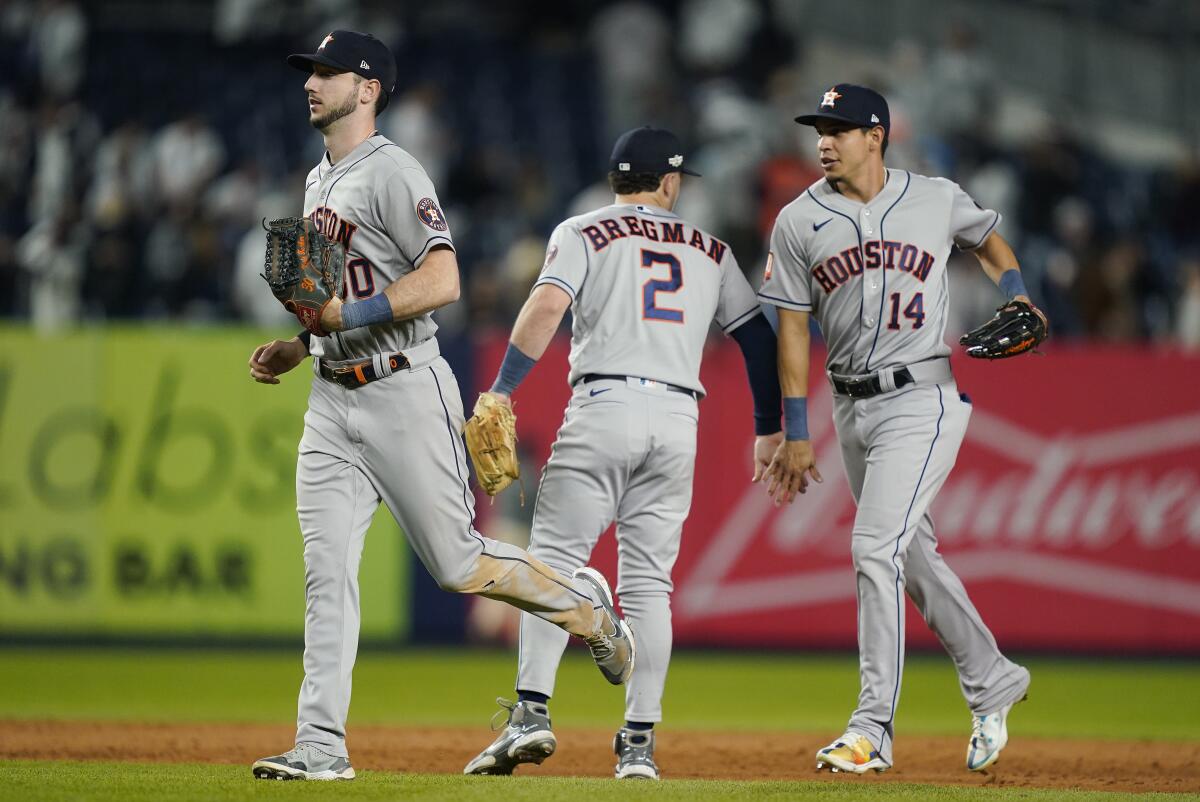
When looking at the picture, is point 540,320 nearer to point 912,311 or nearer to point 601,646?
point 601,646

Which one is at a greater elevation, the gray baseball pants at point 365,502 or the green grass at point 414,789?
the gray baseball pants at point 365,502

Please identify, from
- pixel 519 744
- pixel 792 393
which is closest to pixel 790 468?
pixel 792 393

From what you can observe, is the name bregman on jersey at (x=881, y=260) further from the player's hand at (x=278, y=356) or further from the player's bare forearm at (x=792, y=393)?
the player's hand at (x=278, y=356)

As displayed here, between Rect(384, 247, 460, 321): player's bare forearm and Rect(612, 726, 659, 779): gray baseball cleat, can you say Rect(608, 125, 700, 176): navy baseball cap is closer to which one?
Rect(384, 247, 460, 321): player's bare forearm

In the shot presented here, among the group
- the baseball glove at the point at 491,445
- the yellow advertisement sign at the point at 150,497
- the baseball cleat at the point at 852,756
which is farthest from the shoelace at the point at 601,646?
the yellow advertisement sign at the point at 150,497

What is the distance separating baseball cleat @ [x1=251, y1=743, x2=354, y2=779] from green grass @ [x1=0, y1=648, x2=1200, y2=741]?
9.45ft

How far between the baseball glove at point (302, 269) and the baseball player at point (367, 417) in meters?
0.14

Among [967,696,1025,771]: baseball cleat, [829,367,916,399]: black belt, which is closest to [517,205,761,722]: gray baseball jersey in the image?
[829,367,916,399]: black belt

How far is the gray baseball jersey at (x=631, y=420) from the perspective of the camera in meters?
5.69

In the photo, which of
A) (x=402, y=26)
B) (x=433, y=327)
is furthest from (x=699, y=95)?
(x=433, y=327)

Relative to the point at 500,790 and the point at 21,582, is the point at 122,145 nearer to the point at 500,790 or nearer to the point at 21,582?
the point at 21,582

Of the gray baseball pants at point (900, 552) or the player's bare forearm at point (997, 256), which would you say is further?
the player's bare forearm at point (997, 256)

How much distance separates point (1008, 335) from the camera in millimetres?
5781

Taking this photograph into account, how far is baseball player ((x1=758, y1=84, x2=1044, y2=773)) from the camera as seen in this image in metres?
5.78
